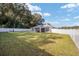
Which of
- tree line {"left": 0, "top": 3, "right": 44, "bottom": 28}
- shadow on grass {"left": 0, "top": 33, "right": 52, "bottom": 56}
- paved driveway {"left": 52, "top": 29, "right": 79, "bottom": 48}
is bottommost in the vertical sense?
shadow on grass {"left": 0, "top": 33, "right": 52, "bottom": 56}

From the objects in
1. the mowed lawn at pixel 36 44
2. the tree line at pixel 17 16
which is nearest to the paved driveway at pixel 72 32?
the mowed lawn at pixel 36 44

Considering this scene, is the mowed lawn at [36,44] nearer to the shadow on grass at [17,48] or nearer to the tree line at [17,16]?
the shadow on grass at [17,48]

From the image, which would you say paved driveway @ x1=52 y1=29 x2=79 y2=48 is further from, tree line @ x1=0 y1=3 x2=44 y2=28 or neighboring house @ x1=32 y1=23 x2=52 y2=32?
tree line @ x1=0 y1=3 x2=44 y2=28

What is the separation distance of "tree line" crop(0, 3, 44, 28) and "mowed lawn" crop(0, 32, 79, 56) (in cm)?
11

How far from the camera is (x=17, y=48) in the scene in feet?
7.32

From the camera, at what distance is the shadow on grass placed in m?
2.21

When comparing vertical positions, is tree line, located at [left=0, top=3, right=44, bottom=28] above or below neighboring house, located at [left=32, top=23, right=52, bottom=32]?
above

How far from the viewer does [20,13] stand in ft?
7.47

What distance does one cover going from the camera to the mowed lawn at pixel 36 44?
220 cm

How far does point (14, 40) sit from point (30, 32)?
0.22 meters

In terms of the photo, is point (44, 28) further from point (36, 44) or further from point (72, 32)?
point (72, 32)

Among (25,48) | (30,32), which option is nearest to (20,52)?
(25,48)

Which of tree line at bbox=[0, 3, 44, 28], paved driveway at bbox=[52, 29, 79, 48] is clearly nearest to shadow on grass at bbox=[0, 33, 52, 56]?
tree line at bbox=[0, 3, 44, 28]

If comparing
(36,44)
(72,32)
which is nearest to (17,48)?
(36,44)
